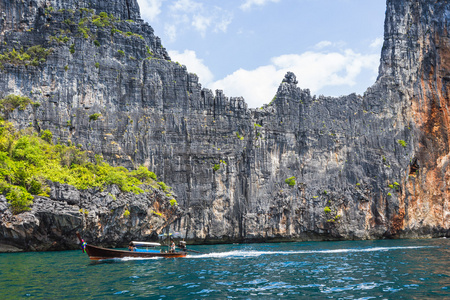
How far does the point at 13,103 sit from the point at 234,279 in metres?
45.9

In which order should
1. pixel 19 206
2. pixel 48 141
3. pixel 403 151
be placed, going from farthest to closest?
pixel 403 151 < pixel 48 141 < pixel 19 206

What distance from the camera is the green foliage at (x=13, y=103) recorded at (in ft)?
175

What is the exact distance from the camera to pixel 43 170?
45406mm

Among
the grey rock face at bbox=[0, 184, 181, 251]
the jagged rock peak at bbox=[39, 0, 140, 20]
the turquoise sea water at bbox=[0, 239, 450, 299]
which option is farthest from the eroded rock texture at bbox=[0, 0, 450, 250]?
→ the turquoise sea water at bbox=[0, 239, 450, 299]

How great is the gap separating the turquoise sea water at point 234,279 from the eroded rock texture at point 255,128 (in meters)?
32.5

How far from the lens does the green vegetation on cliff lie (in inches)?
1635

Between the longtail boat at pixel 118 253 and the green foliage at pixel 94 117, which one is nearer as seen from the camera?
the longtail boat at pixel 118 253

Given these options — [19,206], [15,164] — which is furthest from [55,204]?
[15,164]

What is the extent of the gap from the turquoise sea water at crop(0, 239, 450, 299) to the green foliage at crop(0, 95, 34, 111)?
29591 mm

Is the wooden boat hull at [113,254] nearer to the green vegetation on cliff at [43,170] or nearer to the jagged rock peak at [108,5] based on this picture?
the green vegetation on cliff at [43,170]

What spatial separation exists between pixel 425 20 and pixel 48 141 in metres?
70.6

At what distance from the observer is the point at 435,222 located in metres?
68.4

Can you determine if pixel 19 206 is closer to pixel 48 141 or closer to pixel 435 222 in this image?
pixel 48 141

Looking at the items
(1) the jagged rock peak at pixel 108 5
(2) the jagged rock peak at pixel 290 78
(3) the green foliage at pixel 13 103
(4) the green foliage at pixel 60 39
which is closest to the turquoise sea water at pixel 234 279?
(3) the green foliage at pixel 13 103
